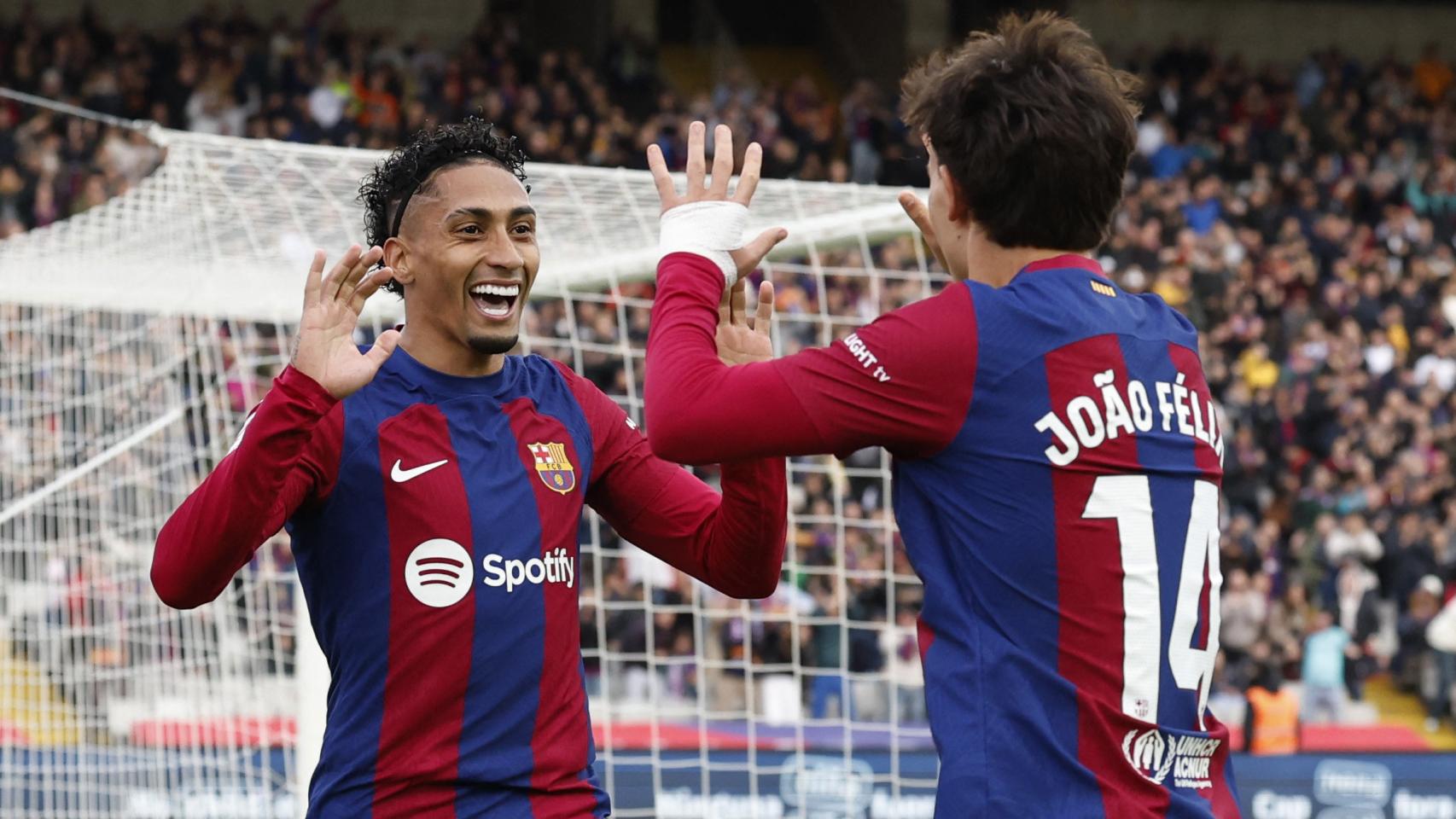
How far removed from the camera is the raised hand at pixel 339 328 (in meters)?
3.17

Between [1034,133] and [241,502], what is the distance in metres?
1.43

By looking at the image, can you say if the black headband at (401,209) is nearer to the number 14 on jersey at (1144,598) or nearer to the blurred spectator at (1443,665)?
the number 14 on jersey at (1144,598)

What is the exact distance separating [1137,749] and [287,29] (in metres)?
18.4

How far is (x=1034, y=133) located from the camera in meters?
2.74

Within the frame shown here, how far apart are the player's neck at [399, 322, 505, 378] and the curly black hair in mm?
247

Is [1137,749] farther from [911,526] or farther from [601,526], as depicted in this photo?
[601,526]

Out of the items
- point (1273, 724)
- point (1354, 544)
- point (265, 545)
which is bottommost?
point (1273, 724)

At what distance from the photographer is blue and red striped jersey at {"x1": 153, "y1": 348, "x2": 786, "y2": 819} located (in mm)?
3344

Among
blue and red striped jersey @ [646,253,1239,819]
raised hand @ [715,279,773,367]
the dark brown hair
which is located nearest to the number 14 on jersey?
blue and red striped jersey @ [646,253,1239,819]

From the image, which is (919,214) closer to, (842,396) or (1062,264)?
(1062,264)

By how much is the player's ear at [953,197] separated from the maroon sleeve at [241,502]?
1099 mm

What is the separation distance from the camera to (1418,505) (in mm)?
16312

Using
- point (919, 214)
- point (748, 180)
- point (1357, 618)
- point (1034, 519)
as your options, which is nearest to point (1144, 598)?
point (1034, 519)

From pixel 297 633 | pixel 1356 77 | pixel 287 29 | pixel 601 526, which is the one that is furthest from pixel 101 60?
pixel 1356 77
